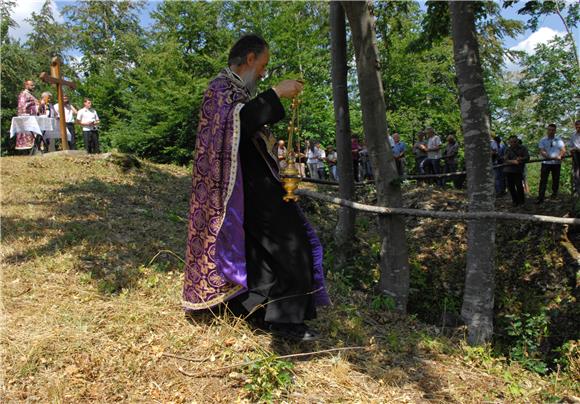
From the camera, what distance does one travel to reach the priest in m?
3.38

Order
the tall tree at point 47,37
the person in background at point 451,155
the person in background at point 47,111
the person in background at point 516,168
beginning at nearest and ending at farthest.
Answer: the person in background at point 516,168
the person in background at point 47,111
the person in background at point 451,155
the tall tree at point 47,37

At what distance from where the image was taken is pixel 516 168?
10.1 meters

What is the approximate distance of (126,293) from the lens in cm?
420

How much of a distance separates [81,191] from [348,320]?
5.41 metres

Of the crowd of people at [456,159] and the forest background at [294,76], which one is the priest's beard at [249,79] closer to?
the crowd of people at [456,159]

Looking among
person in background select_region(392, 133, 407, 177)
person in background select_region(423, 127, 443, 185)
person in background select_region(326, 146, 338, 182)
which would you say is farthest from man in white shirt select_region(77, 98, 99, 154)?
person in background select_region(423, 127, 443, 185)

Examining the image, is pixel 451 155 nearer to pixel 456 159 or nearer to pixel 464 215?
pixel 456 159

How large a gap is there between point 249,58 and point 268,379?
7.54 feet

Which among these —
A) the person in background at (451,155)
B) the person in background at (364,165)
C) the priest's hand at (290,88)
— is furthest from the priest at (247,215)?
the person in background at (364,165)

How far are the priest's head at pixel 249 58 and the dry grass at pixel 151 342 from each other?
6.07ft

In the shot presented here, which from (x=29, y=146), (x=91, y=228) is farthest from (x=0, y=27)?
(x=91, y=228)

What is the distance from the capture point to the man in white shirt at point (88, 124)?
12922 millimetres

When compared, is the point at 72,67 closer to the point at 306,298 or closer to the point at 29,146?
the point at 29,146

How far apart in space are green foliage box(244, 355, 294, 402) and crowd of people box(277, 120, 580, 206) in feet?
10.8
